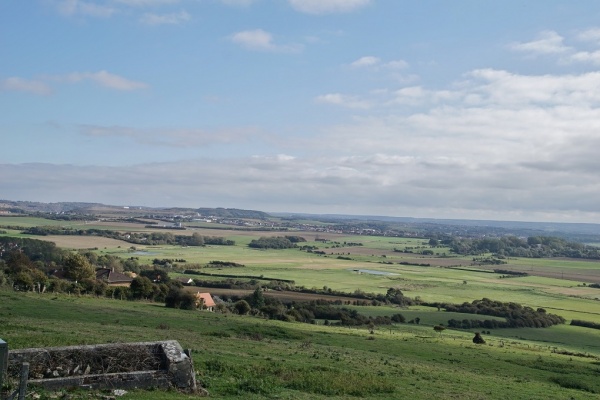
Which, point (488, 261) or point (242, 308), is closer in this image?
point (242, 308)

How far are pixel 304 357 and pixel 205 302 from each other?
127 feet

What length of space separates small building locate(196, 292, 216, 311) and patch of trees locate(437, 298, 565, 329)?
2886 cm

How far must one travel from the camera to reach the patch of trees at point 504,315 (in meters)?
70.6

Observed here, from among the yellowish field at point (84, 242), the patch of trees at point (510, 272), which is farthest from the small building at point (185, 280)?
the patch of trees at point (510, 272)

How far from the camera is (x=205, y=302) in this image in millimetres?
65625

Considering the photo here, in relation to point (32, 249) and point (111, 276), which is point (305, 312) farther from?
point (32, 249)

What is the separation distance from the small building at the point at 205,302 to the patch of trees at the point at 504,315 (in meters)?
28.9

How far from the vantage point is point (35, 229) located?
159m

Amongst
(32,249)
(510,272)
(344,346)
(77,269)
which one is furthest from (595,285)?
(32,249)

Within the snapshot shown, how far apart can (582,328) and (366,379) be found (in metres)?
58.0

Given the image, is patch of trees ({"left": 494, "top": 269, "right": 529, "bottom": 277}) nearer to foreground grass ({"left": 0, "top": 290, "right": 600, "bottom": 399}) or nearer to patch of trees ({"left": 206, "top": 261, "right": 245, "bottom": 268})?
patch of trees ({"left": 206, "top": 261, "right": 245, "bottom": 268})

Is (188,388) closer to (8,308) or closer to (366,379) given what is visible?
(366,379)

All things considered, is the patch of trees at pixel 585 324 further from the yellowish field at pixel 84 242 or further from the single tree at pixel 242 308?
the yellowish field at pixel 84 242

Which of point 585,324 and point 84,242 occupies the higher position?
point 585,324
